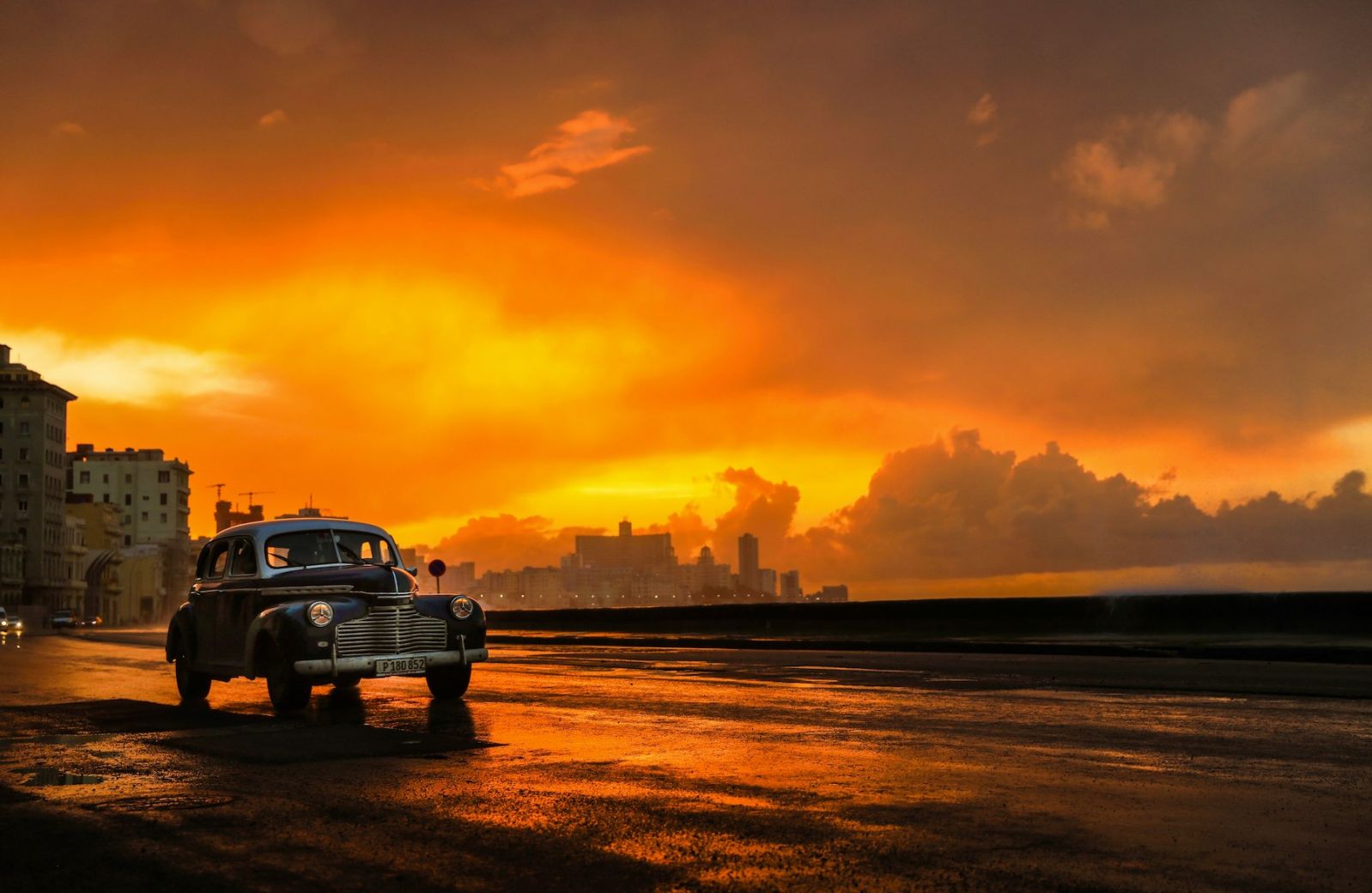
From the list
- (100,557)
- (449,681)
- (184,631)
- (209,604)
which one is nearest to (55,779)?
(449,681)

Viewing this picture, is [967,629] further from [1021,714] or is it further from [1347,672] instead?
[1021,714]

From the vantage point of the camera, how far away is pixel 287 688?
14.1 metres

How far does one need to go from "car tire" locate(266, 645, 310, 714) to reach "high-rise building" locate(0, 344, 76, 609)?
15472 centimetres

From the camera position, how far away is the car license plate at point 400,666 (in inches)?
563

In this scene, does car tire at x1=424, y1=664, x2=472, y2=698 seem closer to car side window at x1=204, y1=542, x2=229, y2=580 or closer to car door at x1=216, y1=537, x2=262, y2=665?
car door at x1=216, y1=537, x2=262, y2=665

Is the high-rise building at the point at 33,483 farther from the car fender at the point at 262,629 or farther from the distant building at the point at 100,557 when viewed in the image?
the car fender at the point at 262,629

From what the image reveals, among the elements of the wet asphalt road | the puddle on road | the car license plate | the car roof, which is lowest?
the wet asphalt road

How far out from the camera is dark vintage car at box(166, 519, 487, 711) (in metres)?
14.2

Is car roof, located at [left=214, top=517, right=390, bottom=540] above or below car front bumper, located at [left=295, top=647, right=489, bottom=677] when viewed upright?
above

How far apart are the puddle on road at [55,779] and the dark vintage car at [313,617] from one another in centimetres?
448

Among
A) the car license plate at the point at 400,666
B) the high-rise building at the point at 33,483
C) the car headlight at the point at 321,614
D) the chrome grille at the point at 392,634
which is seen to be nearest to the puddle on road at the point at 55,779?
the car headlight at the point at 321,614

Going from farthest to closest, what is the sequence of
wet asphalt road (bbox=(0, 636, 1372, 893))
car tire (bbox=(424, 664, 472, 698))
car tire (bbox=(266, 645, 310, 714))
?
car tire (bbox=(424, 664, 472, 698)) < car tire (bbox=(266, 645, 310, 714)) < wet asphalt road (bbox=(0, 636, 1372, 893))

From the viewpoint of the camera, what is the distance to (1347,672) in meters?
19.5

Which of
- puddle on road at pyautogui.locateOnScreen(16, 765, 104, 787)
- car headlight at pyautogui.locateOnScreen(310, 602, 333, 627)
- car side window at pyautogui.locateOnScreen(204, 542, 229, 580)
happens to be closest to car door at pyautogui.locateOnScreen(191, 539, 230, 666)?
car side window at pyautogui.locateOnScreen(204, 542, 229, 580)
